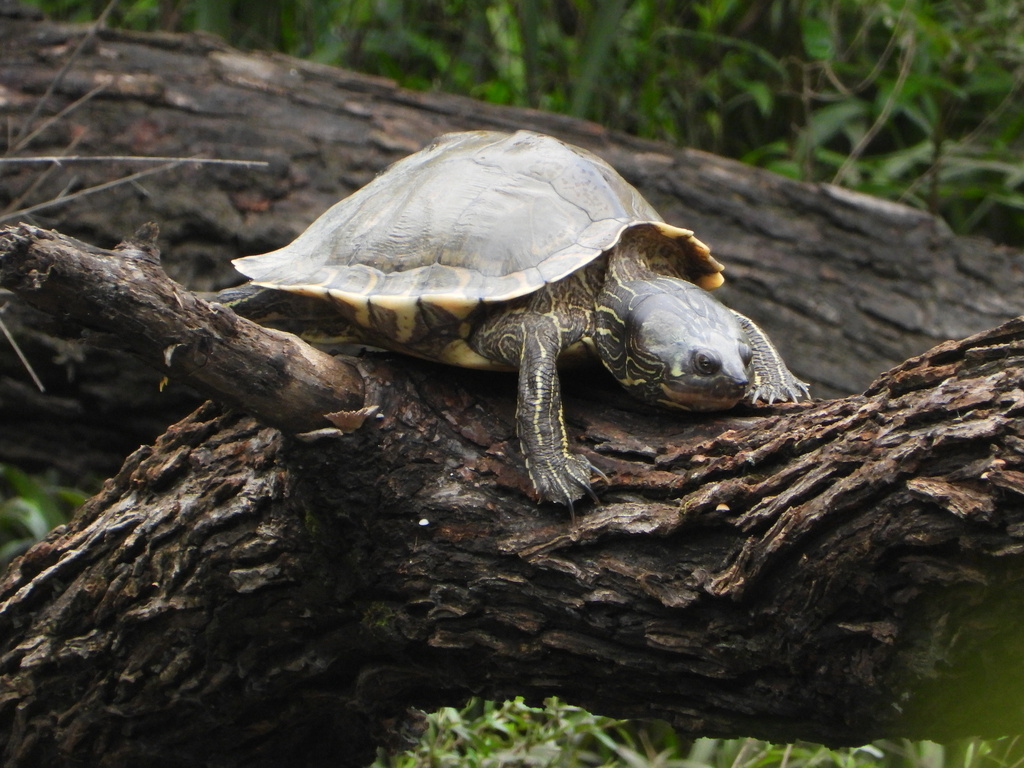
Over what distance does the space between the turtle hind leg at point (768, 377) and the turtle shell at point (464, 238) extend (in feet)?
0.92

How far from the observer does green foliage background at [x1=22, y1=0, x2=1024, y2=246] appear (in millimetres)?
5926

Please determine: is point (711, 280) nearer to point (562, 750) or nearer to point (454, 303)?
point (454, 303)

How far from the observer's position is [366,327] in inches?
103

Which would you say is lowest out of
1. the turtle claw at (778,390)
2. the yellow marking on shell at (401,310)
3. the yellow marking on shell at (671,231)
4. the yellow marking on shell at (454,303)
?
the turtle claw at (778,390)

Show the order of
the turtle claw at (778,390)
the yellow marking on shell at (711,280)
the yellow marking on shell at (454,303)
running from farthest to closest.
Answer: the yellow marking on shell at (711,280) → the turtle claw at (778,390) → the yellow marking on shell at (454,303)

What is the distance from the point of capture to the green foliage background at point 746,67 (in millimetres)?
5926

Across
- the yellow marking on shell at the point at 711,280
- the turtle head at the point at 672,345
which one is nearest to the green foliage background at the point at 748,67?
the yellow marking on shell at the point at 711,280

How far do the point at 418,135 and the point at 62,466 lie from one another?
2408 millimetres

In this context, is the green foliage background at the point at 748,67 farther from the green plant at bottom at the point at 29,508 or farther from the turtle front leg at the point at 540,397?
the turtle front leg at the point at 540,397

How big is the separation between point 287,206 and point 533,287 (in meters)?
2.53

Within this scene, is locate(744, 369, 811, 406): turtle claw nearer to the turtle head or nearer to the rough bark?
the turtle head

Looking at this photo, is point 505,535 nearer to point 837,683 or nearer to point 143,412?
point 837,683

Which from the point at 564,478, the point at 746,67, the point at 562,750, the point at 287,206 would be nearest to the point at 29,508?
the point at 287,206

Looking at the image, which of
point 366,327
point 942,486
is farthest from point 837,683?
point 366,327
